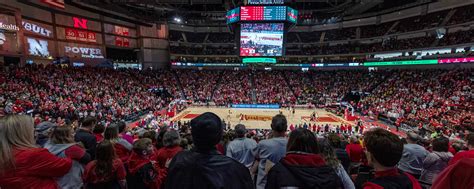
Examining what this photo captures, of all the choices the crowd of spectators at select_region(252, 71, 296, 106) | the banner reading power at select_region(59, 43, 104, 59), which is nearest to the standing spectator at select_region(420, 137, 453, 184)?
the crowd of spectators at select_region(252, 71, 296, 106)

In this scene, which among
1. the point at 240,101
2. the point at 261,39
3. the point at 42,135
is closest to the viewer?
the point at 42,135

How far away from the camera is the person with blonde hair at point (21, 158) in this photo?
2.31m

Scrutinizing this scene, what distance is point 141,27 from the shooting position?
42781 mm

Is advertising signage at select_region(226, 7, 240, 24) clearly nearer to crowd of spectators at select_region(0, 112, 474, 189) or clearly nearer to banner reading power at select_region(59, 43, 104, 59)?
banner reading power at select_region(59, 43, 104, 59)

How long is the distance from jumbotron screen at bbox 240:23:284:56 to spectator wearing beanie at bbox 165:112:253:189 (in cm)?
2727

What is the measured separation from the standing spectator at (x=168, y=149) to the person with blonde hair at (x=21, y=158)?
1.54 metres

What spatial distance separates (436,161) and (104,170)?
599 centimetres

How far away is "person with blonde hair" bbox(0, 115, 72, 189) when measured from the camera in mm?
2314

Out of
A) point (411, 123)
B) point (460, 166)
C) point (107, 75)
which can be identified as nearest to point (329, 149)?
point (460, 166)

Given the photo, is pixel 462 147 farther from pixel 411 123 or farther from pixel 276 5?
pixel 276 5

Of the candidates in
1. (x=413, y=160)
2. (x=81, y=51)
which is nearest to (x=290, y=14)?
(x=413, y=160)

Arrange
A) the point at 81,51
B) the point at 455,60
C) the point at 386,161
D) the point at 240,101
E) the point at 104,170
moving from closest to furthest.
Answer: the point at 386,161 → the point at 104,170 → the point at 455,60 → the point at 81,51 → the point at 240,101

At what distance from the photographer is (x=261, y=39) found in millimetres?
28297

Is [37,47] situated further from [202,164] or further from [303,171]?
[303,171]
